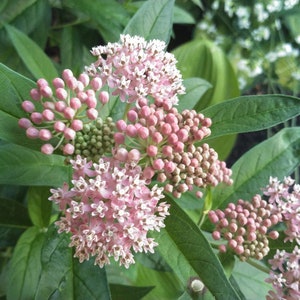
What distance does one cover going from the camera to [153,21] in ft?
3.70

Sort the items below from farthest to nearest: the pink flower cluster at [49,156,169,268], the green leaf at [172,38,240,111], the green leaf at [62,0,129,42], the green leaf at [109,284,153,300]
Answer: the green leaf at [172,38,240,111]
the green leaf at [62,0,129,42]
the green leaf at [109,284,153,300]
the pink flower cluster at [49,156,169,268]

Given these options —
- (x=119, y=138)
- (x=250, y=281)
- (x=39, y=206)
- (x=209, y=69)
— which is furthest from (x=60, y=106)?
(x=209, y=69)

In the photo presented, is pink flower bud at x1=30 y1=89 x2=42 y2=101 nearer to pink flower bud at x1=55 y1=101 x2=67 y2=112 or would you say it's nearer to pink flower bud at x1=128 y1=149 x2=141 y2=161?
pink flower bud at x1=55 y1=101 x2=67 y2=112

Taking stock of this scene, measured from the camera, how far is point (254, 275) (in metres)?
1.39

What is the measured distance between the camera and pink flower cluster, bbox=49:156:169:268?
2.79 feet

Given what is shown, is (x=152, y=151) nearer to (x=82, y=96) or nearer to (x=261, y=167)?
(x=82, y=96)

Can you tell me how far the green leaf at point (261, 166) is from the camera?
48.2 inches

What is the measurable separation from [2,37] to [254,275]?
3.50ft

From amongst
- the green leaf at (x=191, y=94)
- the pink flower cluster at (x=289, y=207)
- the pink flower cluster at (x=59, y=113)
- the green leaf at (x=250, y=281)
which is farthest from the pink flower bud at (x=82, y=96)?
the green leaf at (x=250, y=281)

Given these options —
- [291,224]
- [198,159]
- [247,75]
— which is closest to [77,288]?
[198,159]

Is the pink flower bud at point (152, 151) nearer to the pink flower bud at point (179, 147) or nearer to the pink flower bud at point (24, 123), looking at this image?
the pink flower bud at point (179, 147)

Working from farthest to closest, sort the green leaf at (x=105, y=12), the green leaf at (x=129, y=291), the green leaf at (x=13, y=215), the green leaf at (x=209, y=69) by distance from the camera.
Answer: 1. the green leaf at (x=209, y=69)
2. the green leaf at (x=105, y=12)
3. the green leaf at (x=13, y=215)
4. the green leaf at (x=129, y=291)

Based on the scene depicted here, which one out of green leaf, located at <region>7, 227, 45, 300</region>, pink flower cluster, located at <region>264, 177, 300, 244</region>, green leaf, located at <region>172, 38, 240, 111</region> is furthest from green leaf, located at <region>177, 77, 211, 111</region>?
green leaf, located at <region>172, 38, 240, 111</region>

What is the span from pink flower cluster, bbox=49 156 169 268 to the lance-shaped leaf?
368mm
